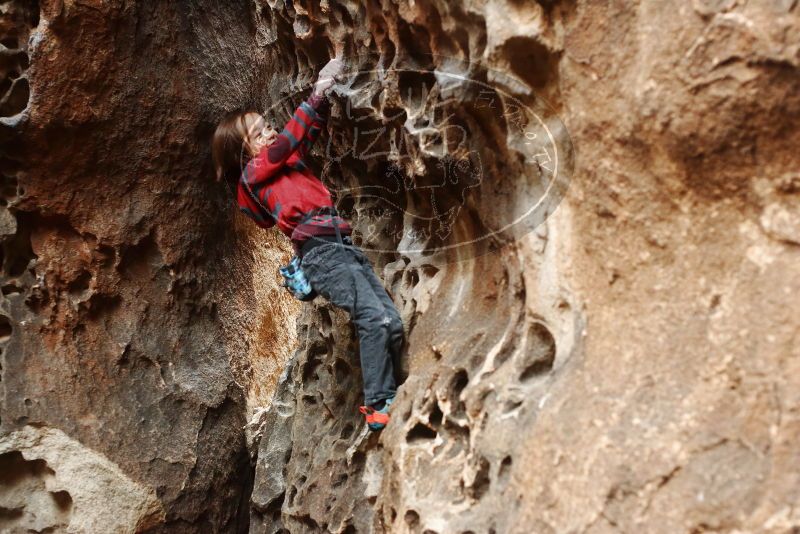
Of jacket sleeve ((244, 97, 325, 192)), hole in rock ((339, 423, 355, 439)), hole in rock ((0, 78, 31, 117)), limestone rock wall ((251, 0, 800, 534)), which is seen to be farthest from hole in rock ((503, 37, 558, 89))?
hole in rock ((0, 78, 31, 117))

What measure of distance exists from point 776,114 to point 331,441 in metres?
1.70

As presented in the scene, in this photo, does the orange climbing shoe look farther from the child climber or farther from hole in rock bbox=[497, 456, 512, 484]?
Answer: hole in rock bbox=[497, 456, 512, 484]

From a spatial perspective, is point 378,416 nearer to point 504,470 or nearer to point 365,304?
point 365,304

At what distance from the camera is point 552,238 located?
6.20ft

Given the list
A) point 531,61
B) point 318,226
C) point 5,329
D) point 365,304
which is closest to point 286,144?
point 318,226

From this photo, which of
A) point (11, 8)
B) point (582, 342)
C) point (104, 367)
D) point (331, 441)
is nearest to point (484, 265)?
point (582, 342)

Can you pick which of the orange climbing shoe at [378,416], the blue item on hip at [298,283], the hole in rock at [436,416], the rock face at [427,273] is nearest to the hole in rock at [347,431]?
the rock face at [427,273]

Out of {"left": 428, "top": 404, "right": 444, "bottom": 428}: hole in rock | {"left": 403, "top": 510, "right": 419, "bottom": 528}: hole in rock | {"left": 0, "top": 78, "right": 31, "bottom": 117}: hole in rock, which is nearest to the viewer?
{"left": 403, "top": 510, "right": 419, "bottom": 528}: hole in rock

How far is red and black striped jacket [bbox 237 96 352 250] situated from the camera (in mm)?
2430

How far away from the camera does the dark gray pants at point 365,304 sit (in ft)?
7.72

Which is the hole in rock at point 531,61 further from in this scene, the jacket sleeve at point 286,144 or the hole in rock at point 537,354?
the jacket sleeve at point 286,144

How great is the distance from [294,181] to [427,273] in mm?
491

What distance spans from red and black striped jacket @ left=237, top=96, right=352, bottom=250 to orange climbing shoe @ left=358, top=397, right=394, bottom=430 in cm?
53

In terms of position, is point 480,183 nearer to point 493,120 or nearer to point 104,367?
point 493,120
